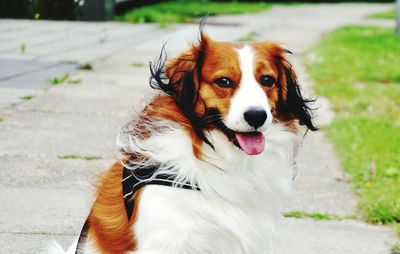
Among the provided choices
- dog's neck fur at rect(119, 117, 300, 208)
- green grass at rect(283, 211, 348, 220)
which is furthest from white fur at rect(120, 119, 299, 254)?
green grass at rect(283, 211, 348, 220)

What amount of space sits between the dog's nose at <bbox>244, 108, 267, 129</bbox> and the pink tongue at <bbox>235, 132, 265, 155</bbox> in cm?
12

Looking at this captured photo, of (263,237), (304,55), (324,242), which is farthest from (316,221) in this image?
(304,55)

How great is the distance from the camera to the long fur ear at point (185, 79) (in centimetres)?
347

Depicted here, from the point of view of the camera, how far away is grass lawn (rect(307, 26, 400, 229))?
5.95 metres

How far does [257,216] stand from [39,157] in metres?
3.36

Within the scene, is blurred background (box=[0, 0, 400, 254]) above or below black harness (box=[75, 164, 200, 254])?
below

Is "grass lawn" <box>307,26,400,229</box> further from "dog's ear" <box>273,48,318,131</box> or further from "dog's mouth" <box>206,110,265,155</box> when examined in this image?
"dog's mouth" <box>206,110,265,155</box>

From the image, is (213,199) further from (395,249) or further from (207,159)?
(395,249)

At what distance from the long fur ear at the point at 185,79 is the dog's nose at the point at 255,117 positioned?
246 mm

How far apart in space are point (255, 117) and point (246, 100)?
0.08 m

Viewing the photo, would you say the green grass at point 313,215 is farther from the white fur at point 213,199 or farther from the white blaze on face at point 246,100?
the white blaze on face at point 246,100

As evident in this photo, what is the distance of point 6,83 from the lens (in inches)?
374

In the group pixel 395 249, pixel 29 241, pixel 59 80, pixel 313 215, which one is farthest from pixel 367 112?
A: pixel 29 241

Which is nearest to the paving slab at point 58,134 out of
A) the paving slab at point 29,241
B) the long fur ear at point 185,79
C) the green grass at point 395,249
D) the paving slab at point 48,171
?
the paving slab at point 48,171
